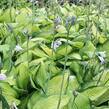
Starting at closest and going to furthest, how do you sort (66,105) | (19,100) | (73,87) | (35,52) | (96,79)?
(66,105)
(19,100)
(73,87)
(96,79)
(35,52)

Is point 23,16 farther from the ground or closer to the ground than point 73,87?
farther from the ground

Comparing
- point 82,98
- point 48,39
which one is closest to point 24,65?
point 82,98

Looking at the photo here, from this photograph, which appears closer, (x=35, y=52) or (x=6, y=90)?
(x=6, y=90)

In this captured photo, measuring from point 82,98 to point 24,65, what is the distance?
1.76 ft

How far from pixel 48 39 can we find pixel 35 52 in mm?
437

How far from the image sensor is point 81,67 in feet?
7.46

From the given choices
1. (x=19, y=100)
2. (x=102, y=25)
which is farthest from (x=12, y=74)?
(x=102, y=25)

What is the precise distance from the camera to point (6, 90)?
1.91m

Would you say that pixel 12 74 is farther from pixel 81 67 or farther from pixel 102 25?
pixel 102 25

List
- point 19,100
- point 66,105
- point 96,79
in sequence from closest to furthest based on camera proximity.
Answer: point 66,105
point 19,100
point 96,79

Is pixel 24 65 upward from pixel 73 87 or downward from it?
upward

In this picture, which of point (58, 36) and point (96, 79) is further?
point (58, 36)

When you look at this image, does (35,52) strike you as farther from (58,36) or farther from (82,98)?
(82,98)

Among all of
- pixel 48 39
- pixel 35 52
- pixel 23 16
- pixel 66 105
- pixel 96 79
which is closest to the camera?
pixel 66 105
